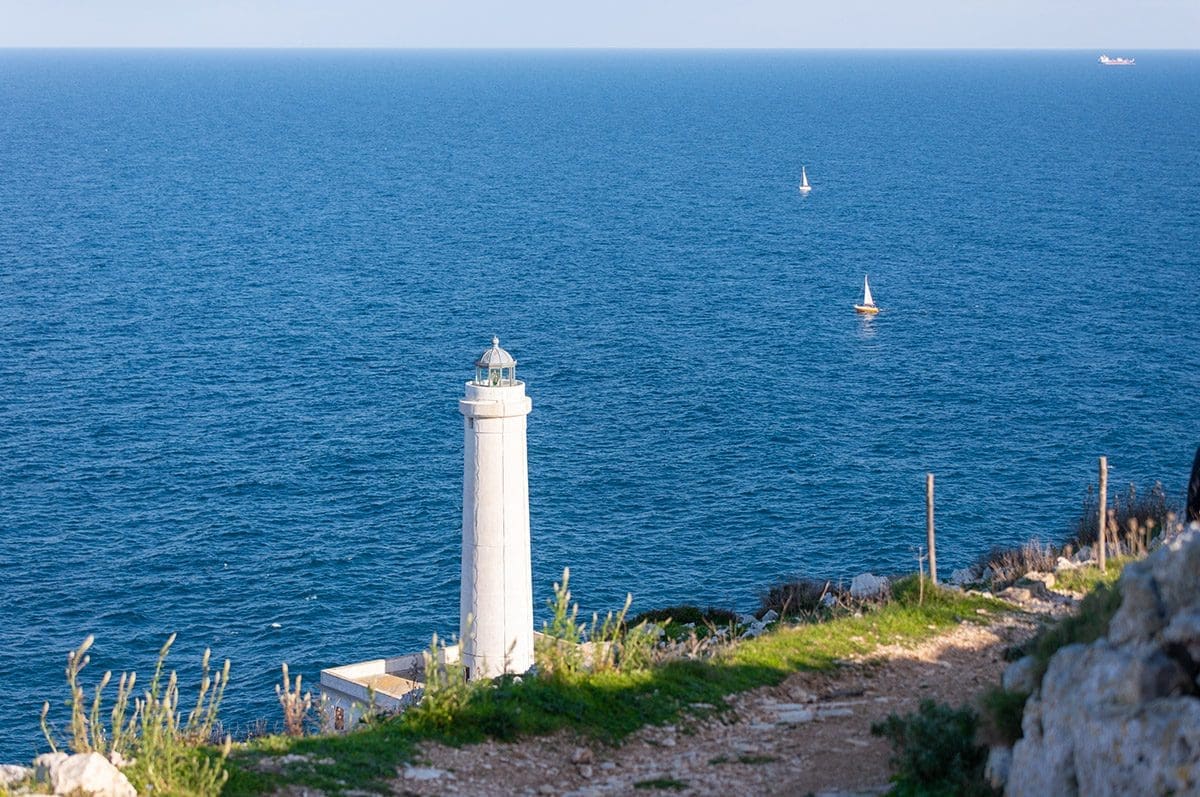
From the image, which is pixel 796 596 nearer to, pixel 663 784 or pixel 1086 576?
pixel 1086 576

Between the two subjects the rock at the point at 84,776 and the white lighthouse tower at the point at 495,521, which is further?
the white lighthouse tower at the point at 495,521

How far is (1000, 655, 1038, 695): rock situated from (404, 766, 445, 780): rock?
5360mm

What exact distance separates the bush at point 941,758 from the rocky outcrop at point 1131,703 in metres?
0.92

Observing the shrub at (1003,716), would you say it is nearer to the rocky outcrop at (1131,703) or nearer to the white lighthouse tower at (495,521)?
the rocky outcrop at (1131,703)

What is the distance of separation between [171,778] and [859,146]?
18942cm

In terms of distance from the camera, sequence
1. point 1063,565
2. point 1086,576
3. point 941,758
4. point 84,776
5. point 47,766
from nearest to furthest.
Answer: point 941,758, point 84,776, point 47,766, point 1086,576, point 1063,565

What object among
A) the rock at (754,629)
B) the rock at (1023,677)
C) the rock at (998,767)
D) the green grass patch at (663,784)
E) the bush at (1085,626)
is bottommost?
the rock at (754,629)

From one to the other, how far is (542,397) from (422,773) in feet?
182

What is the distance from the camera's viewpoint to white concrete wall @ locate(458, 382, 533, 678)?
26.8 meters

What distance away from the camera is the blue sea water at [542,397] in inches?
1948

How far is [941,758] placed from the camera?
39.6ft

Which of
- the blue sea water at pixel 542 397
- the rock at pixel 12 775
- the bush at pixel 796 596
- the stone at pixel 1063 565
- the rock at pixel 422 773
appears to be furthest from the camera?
the blue sea water at pixel 542 397

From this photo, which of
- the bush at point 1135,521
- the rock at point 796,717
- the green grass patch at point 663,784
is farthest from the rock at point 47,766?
the bush at point 1135,521

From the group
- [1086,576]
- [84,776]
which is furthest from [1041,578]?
[84,776]
